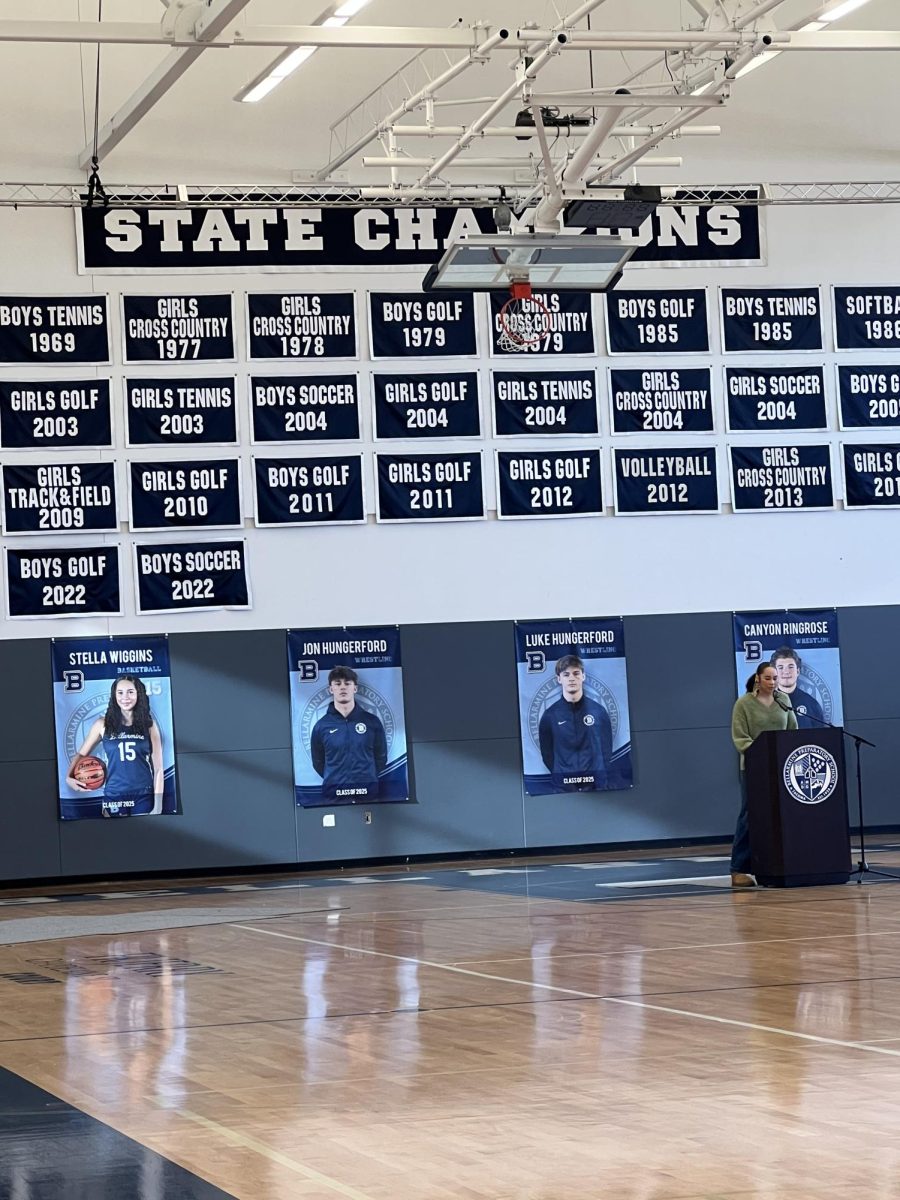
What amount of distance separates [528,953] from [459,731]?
23.8 ft

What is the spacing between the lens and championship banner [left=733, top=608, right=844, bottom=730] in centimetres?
1683

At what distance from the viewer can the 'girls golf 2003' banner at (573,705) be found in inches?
647

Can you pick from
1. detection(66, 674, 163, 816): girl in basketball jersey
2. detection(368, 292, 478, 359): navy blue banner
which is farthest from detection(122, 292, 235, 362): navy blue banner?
detection(66, 674, 163, 816): girl in basketball jersey

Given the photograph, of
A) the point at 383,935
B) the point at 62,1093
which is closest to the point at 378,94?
the point at 383,935

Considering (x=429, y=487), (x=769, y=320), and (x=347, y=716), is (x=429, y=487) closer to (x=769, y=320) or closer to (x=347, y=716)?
(x=347, y=716)

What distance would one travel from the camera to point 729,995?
7391 millimetres

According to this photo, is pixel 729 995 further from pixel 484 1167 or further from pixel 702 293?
pixel 702 293

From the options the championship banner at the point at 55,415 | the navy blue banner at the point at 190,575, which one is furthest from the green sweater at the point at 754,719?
the championship banner at the point at 55,415

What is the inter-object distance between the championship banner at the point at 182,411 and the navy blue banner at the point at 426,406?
1.39 m

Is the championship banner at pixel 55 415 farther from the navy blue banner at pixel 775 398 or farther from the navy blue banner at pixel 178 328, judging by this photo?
the navy blue banner at pixel 775 398

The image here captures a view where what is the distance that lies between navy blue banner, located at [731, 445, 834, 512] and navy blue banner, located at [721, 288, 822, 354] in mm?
1014

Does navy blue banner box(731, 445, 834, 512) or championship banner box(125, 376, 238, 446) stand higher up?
championship banner box(125, 376, 238, 446)

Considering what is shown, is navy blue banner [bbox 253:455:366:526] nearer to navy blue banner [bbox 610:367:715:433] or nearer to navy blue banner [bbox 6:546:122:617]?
navy blue banner [bbox 6:546:122:617]

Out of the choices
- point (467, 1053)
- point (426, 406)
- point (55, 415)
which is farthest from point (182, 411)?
point (467, 1053)
